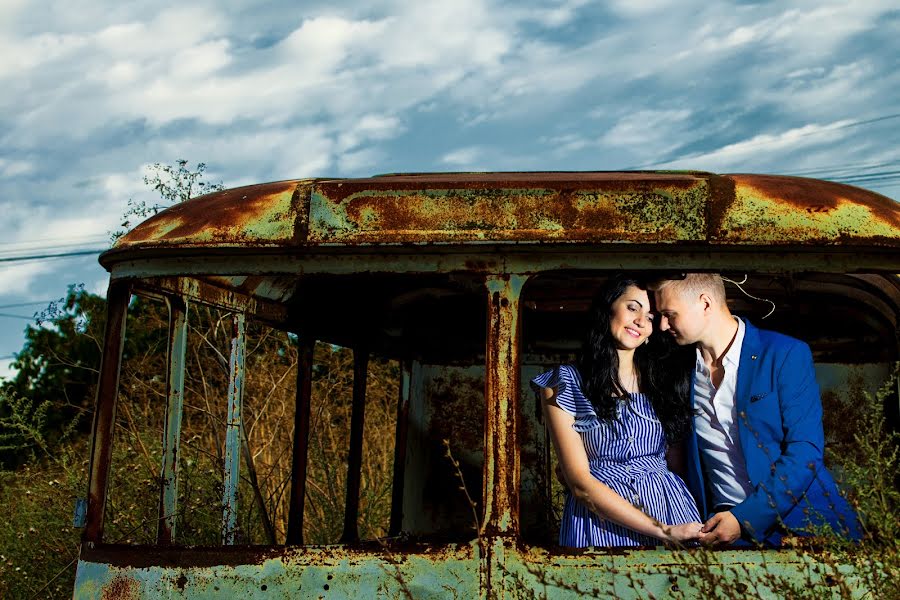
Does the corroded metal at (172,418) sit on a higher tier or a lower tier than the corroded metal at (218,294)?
lower

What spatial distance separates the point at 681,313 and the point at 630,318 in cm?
18

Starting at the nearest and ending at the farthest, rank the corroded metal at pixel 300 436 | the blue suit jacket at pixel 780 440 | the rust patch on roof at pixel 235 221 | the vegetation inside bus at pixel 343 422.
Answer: the blue suit jacket at pixel 780 440 → the rust patch on roof at pixel 235 221 → the corroded metal at pixel 300 436 → the vegetation inside bus at pixel 343 422

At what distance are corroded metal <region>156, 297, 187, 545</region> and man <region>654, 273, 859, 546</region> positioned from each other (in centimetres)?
190

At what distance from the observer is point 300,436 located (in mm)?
4641

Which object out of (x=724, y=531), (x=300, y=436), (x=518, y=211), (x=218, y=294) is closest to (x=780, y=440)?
(x=724, y=531)

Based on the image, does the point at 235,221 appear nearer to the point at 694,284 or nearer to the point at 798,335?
the point at 694,284

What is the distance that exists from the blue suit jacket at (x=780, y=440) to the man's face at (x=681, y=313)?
0.17 metres

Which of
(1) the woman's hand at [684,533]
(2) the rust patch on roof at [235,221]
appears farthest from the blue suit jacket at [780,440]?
(2) the rust patch on roof at [235,221]

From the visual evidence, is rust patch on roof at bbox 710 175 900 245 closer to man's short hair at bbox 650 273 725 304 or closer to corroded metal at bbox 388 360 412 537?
man's short hair at bbox 650 273 725 304

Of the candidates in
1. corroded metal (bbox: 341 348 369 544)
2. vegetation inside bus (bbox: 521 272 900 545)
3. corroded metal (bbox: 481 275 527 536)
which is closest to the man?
corroded metal (bbox: 481 275 527 536)

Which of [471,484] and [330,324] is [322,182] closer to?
[330,324]

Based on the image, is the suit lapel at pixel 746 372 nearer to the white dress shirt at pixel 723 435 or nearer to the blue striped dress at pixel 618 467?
the white dress shirt at pixel 723 435

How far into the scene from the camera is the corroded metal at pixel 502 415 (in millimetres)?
Result: 3166

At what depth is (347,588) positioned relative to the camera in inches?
126
